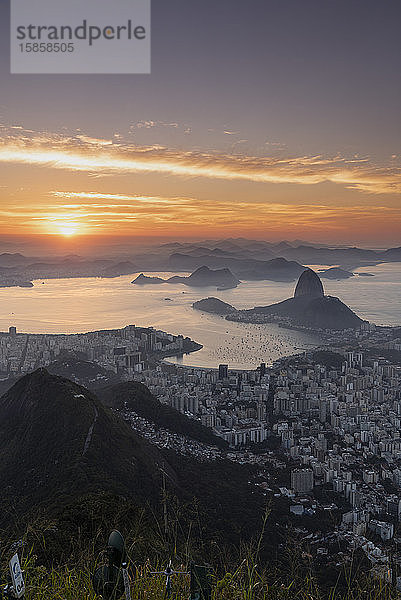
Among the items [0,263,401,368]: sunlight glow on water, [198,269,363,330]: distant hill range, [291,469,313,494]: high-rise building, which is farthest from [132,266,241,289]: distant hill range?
[291,469,313,494]: high-rise building

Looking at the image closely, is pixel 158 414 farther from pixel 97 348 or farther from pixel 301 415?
pixel 97 348

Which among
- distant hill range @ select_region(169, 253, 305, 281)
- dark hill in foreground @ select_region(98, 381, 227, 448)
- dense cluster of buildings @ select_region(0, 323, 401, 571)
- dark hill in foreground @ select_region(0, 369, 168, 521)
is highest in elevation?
distant hill range @ select_region(169, 253, 305, 281)

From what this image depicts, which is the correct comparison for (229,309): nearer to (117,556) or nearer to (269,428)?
(269,428)

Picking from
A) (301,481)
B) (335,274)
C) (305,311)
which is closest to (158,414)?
(301,481)

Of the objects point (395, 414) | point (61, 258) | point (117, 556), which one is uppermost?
point (61, 258)

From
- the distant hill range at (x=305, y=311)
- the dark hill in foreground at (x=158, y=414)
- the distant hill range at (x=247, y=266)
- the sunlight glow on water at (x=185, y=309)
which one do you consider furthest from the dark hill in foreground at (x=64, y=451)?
the distant hill range at (x=247, y=266)

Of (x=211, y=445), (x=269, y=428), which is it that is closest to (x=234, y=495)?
(x=211, y=445)

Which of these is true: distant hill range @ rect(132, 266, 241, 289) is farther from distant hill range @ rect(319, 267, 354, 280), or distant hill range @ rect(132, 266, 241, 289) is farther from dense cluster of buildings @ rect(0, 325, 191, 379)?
dense cluster of buildings @ rect(0, 325, 191, 379)

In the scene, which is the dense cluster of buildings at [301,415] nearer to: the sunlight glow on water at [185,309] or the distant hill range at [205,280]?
the sunlight glow on water at [185,309]
